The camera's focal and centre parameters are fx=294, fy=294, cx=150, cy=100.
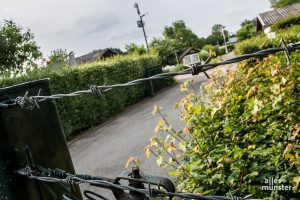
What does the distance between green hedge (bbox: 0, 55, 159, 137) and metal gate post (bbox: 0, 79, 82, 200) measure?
7.10 m

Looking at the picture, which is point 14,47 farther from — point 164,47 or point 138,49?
point 164,47

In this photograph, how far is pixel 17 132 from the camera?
137 cm

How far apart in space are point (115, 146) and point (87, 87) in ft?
15.3

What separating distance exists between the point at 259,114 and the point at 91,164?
5337 mm

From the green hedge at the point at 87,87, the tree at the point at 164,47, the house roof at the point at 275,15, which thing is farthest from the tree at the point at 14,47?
the house roof at the point at 275,15

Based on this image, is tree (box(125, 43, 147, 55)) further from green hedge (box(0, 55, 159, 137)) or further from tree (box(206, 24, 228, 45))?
tree (box(206, 24, 228, 45))

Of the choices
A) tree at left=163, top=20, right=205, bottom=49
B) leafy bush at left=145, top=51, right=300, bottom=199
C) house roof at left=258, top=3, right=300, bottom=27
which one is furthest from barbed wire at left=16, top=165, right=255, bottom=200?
tree at left=163, top=20, right=205, bottom=49

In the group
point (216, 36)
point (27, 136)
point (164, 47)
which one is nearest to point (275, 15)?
point (164, 47)

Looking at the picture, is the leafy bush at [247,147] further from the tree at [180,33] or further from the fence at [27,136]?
the tree at [180,33]

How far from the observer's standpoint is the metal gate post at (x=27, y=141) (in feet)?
4.41

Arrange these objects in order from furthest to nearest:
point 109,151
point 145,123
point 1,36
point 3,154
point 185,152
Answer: point 1,36 → point 145,123 → point 109,151 → point 185,152 → point 3,154

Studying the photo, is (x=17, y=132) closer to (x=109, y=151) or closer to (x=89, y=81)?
(x=109, y=151)

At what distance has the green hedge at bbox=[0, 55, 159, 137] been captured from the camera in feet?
33.8

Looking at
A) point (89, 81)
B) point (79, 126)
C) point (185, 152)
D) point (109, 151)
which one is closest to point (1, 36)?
point (89, 81)
